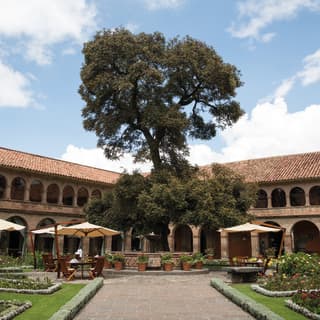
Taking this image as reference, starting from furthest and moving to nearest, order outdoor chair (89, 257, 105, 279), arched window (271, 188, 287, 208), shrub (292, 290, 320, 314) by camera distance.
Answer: arched window (271, 188, 287, 208) < outdoor chair (89, 257, 105, 279) < shrub (292, 290, 320, 314)

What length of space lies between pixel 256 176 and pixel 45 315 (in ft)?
93.0

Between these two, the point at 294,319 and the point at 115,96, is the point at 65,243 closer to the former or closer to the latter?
the point at 115,96

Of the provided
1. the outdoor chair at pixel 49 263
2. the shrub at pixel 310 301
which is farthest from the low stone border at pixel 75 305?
the outdoor chair at pixel 49 263

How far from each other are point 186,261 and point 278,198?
17.4 metres

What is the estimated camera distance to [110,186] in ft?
122

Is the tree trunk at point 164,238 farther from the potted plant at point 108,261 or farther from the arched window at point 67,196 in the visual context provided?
the arched window at point 67,196

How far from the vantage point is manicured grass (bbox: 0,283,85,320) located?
8453mm

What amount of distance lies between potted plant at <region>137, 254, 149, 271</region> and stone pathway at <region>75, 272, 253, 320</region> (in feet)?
11.0

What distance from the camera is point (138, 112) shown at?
23.6 meters

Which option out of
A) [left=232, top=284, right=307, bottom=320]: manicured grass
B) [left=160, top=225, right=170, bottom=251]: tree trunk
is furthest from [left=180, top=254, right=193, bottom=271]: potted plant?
[left=232, top=284, right=307, bottom=320]: manicured grass

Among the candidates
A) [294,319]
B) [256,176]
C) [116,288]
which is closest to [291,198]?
[256,176]

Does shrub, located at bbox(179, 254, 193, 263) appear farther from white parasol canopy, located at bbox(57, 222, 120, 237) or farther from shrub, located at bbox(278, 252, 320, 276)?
shrub, located at bbox(278, 252, 320, 276)

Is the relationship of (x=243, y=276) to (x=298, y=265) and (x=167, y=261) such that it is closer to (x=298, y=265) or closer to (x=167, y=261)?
(x=298, y=265)

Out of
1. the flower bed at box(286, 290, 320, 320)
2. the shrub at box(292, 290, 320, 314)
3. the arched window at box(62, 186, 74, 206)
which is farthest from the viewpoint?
the arched window at box(62, 186, 74, 206)
